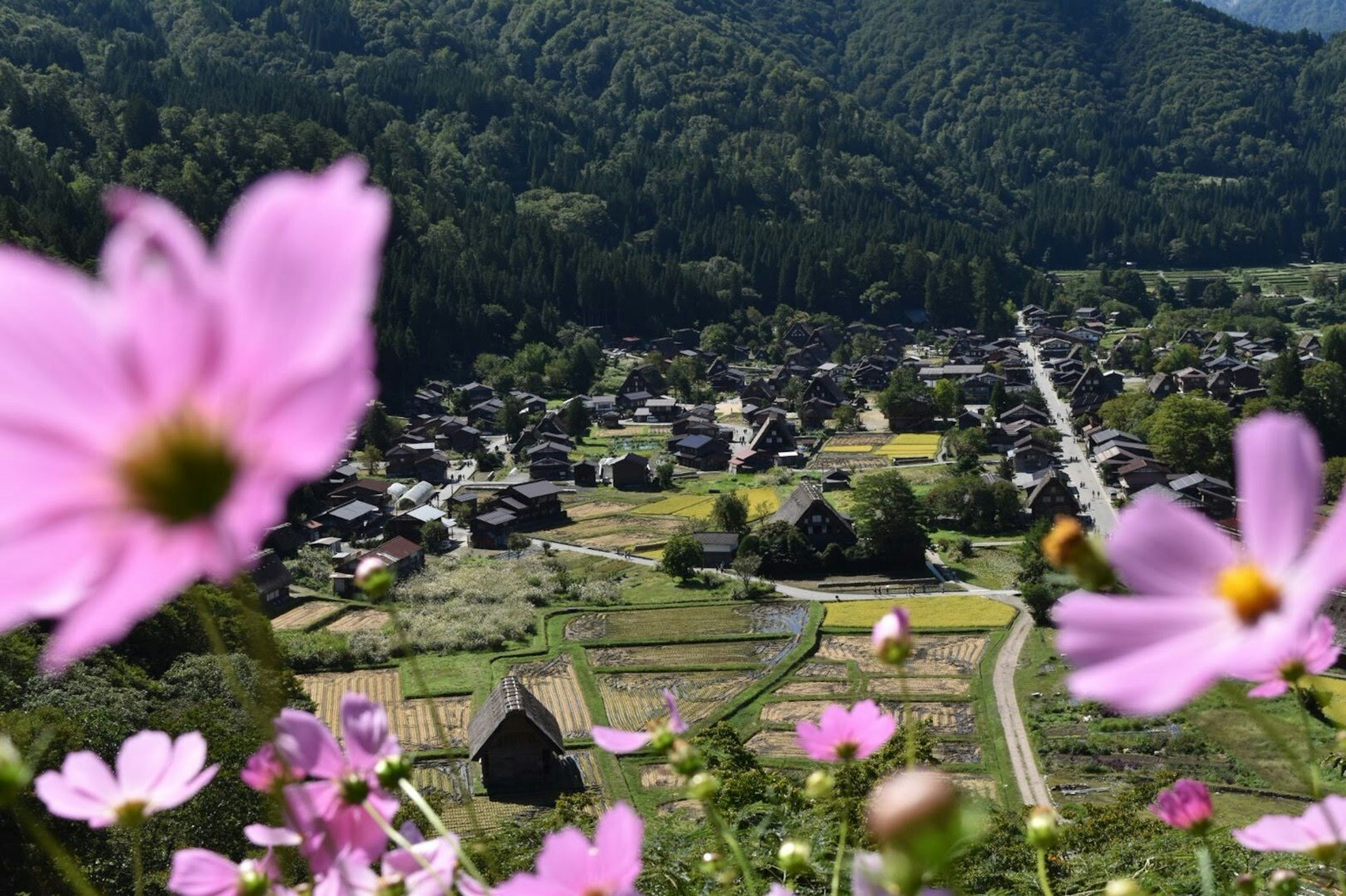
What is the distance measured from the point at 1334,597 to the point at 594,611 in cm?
1291

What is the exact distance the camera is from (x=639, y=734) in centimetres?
98

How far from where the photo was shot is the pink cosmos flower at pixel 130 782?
2.79ft

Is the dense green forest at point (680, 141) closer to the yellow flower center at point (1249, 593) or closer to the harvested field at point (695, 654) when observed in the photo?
the harvested field at point (695, 654)

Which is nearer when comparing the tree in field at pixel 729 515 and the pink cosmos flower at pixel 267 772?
the pink cosmos flower at pixel 267 772

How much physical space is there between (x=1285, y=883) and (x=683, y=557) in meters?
22.3

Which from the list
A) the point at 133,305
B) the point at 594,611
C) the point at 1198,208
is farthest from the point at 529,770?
the point at 1198,208

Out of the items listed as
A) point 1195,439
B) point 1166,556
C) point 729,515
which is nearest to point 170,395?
point 1166,556

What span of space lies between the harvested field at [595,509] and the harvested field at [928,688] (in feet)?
40.8

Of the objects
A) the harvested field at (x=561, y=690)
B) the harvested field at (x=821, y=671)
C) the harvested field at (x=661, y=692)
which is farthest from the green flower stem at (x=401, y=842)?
the harvested field at (x=821, y=671)

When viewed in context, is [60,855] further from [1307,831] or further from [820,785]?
[1307,831]

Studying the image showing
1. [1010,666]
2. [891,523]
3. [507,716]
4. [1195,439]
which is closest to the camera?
[507,716]

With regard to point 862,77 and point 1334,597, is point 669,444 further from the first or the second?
point 862,77

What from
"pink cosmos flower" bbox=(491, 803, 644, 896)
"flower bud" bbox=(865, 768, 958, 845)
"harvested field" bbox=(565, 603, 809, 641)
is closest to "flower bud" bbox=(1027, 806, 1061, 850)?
"pink cosmos flower" bbox=(491, 803, 644, 896)

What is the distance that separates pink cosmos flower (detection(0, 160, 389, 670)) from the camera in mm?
406
